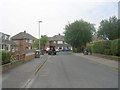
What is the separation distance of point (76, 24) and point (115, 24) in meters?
11.7

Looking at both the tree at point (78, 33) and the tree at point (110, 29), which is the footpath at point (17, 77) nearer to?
the tree at point (110, 29)

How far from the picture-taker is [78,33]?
83.2 meters

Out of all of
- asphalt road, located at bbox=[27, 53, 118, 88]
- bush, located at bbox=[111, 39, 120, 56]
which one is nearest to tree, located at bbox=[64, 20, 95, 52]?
bush, located at bbox=[111, 39, 120, 56]

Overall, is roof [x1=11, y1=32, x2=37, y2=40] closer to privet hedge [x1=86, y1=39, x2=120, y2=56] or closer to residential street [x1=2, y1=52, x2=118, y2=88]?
privet hedge [x1=86, y1=39, x2=120, y2=56]

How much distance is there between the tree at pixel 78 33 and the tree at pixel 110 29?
3.94 metres

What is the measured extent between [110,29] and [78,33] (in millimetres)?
9221

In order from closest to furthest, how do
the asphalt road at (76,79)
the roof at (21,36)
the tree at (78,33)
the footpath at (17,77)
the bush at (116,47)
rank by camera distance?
the asphalt road at (76,79) → the footpath at (17,77) → the bush at (116,47) → the tree at (78,33) → the roof at (21,36)

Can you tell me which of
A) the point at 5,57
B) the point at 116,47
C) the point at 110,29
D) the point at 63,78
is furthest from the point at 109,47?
the point at 110,29

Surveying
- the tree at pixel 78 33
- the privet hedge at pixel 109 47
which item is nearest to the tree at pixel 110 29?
the tree at pixel 78 33

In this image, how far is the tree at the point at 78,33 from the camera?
274ft

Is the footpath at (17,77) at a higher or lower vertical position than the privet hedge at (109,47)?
lower

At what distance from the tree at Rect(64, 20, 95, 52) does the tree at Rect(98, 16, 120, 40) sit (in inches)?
155

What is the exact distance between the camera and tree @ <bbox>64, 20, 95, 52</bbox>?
83.5 metres

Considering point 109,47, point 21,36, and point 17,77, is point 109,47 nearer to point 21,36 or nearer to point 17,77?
point 17,77
